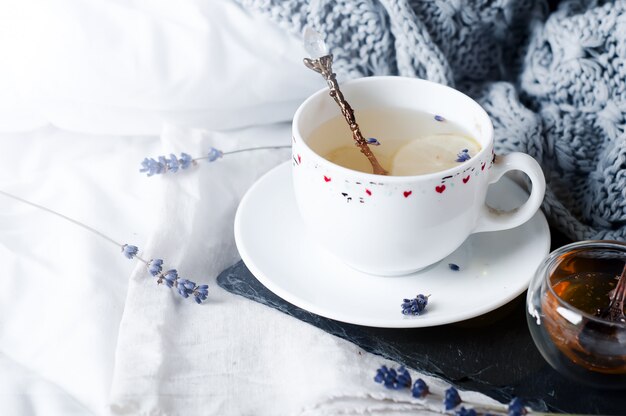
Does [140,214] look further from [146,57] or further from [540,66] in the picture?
[540,66]

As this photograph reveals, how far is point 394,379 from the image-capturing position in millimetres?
688

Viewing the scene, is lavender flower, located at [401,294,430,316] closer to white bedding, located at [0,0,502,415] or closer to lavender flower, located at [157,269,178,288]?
white bedding, located at [0,0,502,415]

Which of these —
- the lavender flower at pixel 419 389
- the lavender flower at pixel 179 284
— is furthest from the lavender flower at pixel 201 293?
the lavender flower at pixel 419 389

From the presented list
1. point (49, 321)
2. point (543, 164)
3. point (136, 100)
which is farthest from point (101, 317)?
point (543, 164)

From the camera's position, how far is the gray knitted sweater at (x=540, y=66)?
2.89 ft

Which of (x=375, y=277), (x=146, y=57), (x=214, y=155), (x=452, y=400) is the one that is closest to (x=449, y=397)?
(x=452, y=400)

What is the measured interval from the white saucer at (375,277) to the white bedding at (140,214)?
38mm

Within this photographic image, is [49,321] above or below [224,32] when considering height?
below

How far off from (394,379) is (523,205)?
227mm

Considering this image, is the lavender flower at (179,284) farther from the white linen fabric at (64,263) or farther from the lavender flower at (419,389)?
the lavender flower at (419,389)

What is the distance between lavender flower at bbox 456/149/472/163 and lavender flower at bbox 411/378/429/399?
23cm

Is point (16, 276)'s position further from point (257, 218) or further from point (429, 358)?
point (429, 358)

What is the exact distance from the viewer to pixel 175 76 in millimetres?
948

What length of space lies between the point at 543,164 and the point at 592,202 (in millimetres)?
76
